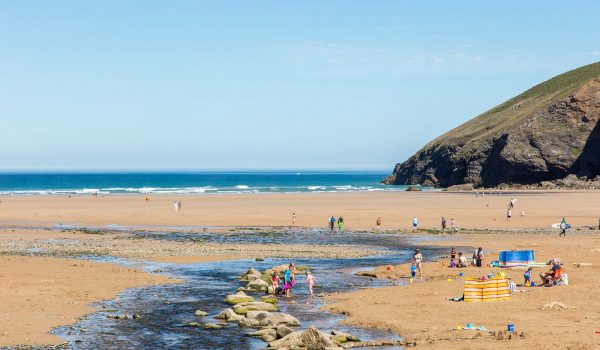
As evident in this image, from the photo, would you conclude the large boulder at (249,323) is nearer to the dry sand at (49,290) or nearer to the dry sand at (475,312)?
the dry sand at (475,312)

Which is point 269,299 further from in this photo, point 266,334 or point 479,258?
point 479,258

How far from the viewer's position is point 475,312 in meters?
25.0

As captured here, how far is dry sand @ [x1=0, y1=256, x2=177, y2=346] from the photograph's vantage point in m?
22.2

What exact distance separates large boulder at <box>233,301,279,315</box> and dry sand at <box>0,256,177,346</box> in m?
5.53

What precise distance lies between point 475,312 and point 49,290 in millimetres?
17404

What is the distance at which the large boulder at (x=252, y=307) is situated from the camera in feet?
82.8

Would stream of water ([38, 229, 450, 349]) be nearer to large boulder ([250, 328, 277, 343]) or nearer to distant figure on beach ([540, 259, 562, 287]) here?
large boulder ([250, 328, 277, 343])

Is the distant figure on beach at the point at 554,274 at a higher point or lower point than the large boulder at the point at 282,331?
higher

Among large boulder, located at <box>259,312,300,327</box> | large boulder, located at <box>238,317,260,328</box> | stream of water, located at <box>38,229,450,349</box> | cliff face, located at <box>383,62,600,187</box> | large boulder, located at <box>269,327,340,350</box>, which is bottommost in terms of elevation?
stream of water, located at <box>38,229,450,349</box>

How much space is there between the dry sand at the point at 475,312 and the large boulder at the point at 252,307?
235 centimetres

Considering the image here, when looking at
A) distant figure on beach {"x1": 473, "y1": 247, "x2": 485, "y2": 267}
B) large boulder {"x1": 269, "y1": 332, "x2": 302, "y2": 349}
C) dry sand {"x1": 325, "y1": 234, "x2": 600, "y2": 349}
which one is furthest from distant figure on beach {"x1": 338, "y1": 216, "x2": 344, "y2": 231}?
large boulder {"x1": 269, "y1": 332, "x2": 302, "y2": 349}

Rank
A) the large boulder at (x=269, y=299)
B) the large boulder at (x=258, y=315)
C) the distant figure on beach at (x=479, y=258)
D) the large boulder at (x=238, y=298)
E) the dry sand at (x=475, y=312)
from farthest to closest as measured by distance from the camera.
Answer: the distant figure on beach at (x=479, y=258) < the large boulder at (x=269, y=299) < the large boulder at (x=238, y=298) < the large boulder at (x=258, y=315) < the dry sand at (x=475, y=312)

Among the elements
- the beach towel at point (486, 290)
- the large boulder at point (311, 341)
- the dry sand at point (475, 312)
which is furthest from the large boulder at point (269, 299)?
the large boulder at point (311, 341)

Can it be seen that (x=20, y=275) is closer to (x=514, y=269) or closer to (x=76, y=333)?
(x=76, y=333)
